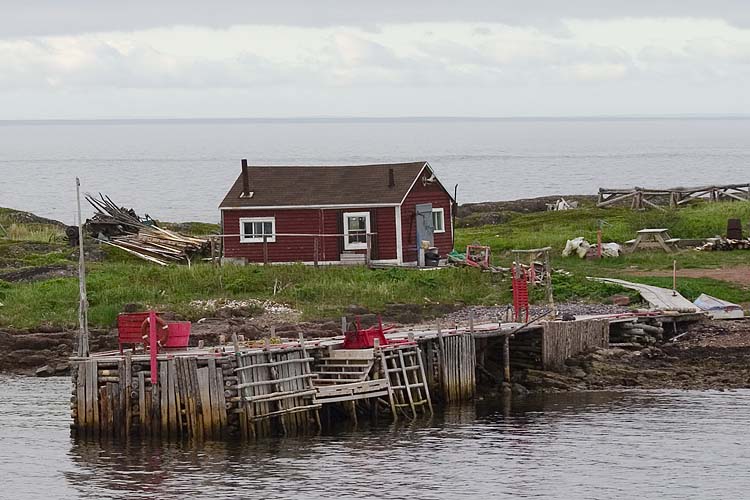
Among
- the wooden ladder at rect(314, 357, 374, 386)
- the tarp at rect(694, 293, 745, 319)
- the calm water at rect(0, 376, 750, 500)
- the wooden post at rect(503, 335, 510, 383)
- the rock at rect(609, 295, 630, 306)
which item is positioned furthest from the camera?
the rock at rect(609, 295, 630, 306)

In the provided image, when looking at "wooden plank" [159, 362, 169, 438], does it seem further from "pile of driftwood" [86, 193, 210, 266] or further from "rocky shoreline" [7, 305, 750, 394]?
"pile of driftwood" [86, 193, 210, 266]

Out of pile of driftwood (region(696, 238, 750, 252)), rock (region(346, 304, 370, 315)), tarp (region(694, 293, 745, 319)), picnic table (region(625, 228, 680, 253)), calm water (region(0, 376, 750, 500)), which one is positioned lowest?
calm water (region(0, 376, 750, 500))

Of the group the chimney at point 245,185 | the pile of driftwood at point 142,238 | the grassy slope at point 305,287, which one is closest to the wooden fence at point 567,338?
the grassy slope at point 305,287

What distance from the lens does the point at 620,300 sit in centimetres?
4778

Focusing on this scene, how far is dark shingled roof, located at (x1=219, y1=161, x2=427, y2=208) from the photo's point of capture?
5522cm

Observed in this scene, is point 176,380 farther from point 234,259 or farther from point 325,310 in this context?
point 234,259

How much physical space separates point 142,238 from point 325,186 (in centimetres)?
1007

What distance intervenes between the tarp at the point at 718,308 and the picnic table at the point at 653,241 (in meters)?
10.2

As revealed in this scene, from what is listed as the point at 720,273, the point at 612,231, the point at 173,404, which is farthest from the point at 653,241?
the point at 173,404

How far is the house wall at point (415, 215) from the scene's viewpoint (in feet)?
180

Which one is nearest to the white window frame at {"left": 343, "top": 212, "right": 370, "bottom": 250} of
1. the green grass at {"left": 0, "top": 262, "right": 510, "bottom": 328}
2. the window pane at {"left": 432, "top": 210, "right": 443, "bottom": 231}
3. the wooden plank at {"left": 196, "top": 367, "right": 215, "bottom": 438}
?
the green grass at {"left": 0, "top": 262, "right": 510, "bottom": 328}

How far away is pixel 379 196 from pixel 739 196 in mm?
33702

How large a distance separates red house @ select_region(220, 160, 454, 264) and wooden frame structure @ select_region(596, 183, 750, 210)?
25339 millimetres

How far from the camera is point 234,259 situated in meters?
55.9
